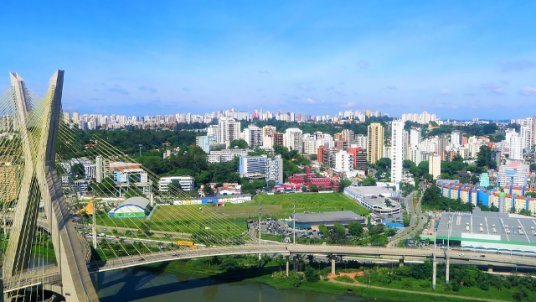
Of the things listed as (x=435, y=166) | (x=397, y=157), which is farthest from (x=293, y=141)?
(x=397, y=157)

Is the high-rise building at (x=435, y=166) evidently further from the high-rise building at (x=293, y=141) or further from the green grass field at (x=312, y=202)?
the high-rise building at (x=293, y=141)

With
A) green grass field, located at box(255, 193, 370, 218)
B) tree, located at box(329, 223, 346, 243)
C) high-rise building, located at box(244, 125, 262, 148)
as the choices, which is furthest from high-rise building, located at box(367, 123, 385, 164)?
tree, located at box(329, 223, 346, 243)

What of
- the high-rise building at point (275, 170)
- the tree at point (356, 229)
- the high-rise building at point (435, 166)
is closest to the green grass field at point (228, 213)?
the high-rise building at point (275, 170)

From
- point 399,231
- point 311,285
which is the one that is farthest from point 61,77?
point 399,231

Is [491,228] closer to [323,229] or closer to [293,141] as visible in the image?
[323,229]

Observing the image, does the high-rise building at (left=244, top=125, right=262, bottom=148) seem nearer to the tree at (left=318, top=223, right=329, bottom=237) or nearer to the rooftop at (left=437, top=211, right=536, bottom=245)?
the tree at (left=318, top=223, right=329, bottom=237)

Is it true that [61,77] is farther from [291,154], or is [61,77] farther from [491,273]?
[291,154]

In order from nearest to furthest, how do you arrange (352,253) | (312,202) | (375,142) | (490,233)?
1. (352,253)
2. (490,233)
3. (312,202)
4. (375,142)
